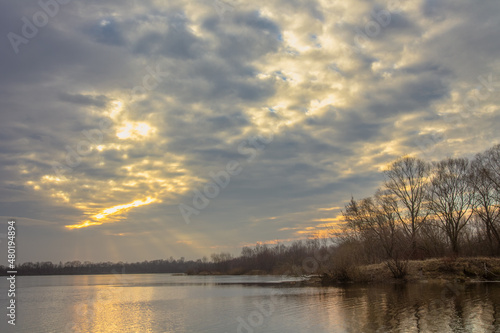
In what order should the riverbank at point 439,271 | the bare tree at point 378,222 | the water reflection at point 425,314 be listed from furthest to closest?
1. the bare tree at point 378,222
2. the riverbank at point 439,271
3. the water reflection at point 425,314

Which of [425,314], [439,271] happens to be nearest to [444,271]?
[439,271]

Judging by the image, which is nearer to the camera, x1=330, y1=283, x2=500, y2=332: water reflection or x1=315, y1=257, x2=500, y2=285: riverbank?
x1=330, y1=283, x2=500, y2=332: water reflection

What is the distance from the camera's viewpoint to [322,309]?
27.1 m

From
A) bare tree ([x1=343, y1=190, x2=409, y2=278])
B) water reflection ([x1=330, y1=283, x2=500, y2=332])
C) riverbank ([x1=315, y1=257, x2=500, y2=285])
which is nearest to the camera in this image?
water reflection ([x1=330, y1=283, x2=500, y2=332])

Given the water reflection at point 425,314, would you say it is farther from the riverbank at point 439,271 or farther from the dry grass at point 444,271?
the dry grass at point 444,271

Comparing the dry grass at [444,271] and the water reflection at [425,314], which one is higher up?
the water reflection at [425,314]

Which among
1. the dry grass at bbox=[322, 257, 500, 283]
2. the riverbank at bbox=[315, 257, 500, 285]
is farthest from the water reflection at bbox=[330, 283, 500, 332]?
the dry grass at bbox=[322, 257, 500, 283]

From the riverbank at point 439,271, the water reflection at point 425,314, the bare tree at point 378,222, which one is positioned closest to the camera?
the water reflection at point 425,314

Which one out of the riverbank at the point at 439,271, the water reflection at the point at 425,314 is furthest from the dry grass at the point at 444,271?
the water reflection at the point at 425,314

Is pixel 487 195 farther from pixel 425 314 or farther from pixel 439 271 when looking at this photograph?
pixel 425 314

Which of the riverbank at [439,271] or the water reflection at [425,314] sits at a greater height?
the water reflection at [425,314]

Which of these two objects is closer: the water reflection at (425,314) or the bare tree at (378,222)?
the water reflection at (425,314)

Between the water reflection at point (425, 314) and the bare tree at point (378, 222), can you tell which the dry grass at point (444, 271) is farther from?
the water reflection at point (425, 314)

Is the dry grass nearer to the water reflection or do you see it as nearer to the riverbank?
the riverbank
